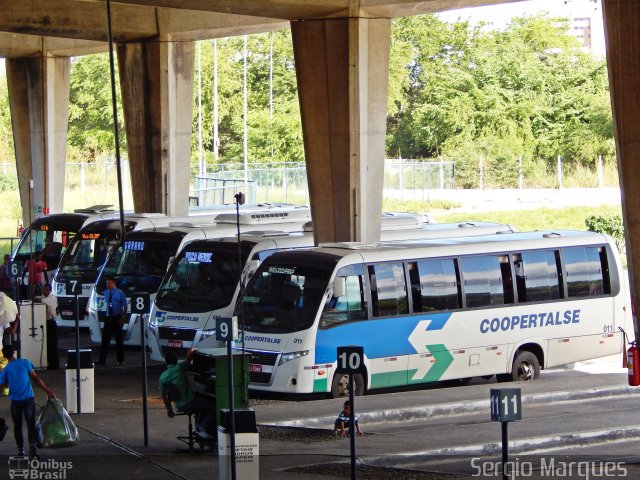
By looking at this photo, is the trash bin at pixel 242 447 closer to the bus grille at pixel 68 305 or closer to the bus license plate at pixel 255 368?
the bus license plate at pixel 255 368

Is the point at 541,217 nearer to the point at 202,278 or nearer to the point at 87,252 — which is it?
the point at 87,252

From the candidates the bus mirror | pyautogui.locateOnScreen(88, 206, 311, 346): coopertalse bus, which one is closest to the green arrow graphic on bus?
the bus mirror

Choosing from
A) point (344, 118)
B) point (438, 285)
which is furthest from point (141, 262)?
point (438, 285)

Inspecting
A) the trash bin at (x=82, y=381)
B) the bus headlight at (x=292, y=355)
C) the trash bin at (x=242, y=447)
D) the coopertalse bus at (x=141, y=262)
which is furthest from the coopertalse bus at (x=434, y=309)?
the trash bin at (x=242, y=447)

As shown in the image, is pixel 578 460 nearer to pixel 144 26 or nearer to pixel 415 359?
pixel 415 359

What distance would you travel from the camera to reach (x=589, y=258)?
24.7m

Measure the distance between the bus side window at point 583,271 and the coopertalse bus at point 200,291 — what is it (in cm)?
556

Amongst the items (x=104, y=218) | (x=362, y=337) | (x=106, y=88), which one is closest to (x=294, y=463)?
(x=362, y=337)

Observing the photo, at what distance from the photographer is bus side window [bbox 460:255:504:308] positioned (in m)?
22.8

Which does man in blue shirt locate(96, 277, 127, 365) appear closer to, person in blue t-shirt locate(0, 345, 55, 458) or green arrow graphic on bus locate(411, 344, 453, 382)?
green arrow graphic on bus locate(411, 344, 453, 382)

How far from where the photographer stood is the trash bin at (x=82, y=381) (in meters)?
18.5

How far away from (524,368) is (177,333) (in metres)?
6.64

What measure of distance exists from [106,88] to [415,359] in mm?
59462

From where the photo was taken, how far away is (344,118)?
26953mm
